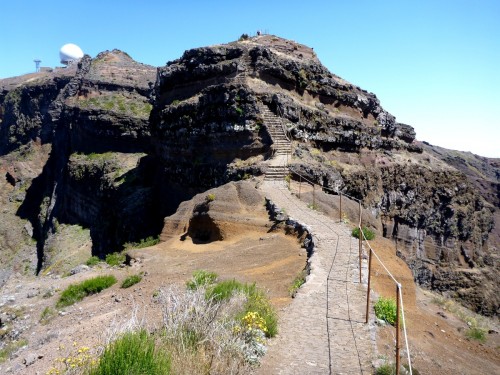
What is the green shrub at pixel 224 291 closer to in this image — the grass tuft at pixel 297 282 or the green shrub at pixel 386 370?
the grass tuft at pixel 297 282

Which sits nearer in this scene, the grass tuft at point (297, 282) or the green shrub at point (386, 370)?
the green shrub at point (386, 370)

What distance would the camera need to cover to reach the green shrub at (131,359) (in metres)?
5.04

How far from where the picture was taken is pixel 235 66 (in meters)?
31.2

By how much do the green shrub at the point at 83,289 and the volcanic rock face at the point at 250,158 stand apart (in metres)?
4.91

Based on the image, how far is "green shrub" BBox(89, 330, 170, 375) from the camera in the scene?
504 centimetres

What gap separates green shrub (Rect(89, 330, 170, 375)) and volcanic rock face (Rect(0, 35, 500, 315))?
12798 mm

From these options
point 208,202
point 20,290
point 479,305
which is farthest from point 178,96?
point 479,305

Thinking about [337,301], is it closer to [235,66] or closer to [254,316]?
[254,316]

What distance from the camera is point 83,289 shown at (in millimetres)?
15016

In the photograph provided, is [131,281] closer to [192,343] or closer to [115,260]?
[115,260]

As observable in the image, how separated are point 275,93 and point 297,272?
20000 mm

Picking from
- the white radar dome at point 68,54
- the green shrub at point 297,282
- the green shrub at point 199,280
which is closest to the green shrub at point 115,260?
the green shrub at point 199,280

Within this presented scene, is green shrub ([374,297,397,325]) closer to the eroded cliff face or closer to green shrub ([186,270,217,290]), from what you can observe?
green shrub ([186,270,217,290])

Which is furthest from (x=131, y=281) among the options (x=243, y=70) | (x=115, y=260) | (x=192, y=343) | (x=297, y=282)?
(x=243, y=70)
